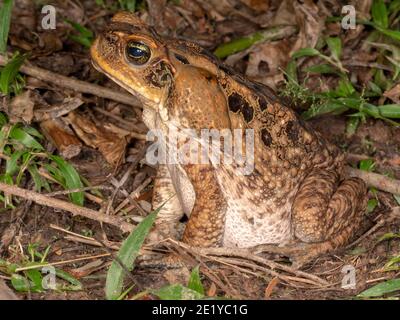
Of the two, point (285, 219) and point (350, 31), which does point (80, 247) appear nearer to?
point (285, 219)

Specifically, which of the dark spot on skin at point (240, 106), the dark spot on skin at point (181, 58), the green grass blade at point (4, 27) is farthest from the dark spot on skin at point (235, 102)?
the green grass blade at point (4, 27)

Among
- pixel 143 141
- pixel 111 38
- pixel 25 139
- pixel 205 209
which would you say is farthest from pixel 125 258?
pixel 143 141

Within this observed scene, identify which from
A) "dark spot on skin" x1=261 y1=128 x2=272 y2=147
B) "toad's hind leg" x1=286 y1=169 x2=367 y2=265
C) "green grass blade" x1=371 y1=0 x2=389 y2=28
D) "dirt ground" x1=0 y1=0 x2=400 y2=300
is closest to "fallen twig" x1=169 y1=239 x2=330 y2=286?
"dirt ground" x1=0 y1=0 x2=400 y2=300

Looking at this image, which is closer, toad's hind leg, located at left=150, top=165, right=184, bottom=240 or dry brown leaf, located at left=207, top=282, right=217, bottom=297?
dry brown leaf, located at left=207, top=282, right=217, bottom=297

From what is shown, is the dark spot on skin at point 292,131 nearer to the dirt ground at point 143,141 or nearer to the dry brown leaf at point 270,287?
the dirt ground at point 143,141

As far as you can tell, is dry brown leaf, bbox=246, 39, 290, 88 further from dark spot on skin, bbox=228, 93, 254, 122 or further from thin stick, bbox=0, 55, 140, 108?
dark spot on skin, bbox=228, 93, 254, 122

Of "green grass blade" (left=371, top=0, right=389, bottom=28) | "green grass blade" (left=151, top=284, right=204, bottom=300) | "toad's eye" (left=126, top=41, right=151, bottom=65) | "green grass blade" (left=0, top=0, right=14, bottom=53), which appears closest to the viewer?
"green grass blade" (left=151, top=284, right=204, bottom=300)

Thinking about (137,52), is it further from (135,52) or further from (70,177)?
(70,177)
